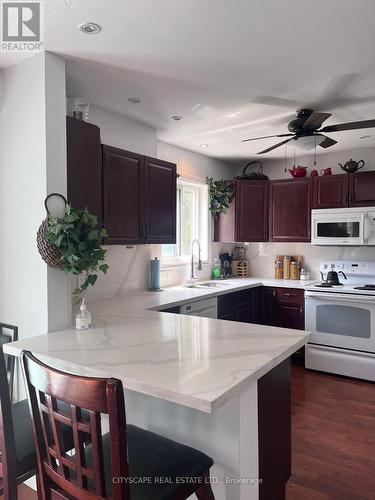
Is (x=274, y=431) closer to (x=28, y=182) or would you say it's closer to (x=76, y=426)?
(x=76, y=426)

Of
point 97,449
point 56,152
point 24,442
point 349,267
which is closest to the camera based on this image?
point 97,449

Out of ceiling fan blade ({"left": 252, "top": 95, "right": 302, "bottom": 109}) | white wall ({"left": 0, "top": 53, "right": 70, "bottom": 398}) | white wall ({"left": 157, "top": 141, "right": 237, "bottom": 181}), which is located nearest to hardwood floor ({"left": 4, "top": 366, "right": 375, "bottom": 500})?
white wall ({"left": 0, "top": 53, "right": 70, "bottom": 398})

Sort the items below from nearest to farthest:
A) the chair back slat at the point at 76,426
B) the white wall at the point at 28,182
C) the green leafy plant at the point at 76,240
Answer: the chair back slat at the point at 76,426 → the green leafy plant at the point at 76,240 → the white wall at the point at 28,182

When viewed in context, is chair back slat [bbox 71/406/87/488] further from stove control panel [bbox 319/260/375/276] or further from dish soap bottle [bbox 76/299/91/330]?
stove control panel [bbox 319/260/375/276]

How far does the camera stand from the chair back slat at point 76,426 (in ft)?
2.94

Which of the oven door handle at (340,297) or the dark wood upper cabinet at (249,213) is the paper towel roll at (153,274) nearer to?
the dark wood upper cabinet at (249,213)

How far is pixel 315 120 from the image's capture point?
2496mm

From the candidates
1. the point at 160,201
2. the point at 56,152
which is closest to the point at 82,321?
the point at 56,152

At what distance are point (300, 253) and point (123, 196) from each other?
2.75m

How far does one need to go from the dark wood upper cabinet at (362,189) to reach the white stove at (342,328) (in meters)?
0.90

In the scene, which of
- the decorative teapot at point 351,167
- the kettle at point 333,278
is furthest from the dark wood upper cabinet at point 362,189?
the kettle at point 333,278

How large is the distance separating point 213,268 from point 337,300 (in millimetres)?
1551

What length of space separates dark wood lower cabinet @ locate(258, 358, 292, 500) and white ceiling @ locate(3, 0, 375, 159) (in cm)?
163

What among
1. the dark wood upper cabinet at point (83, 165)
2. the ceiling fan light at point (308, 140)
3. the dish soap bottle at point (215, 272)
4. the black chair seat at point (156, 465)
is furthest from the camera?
the dish soap bottle at point (215, 272)
